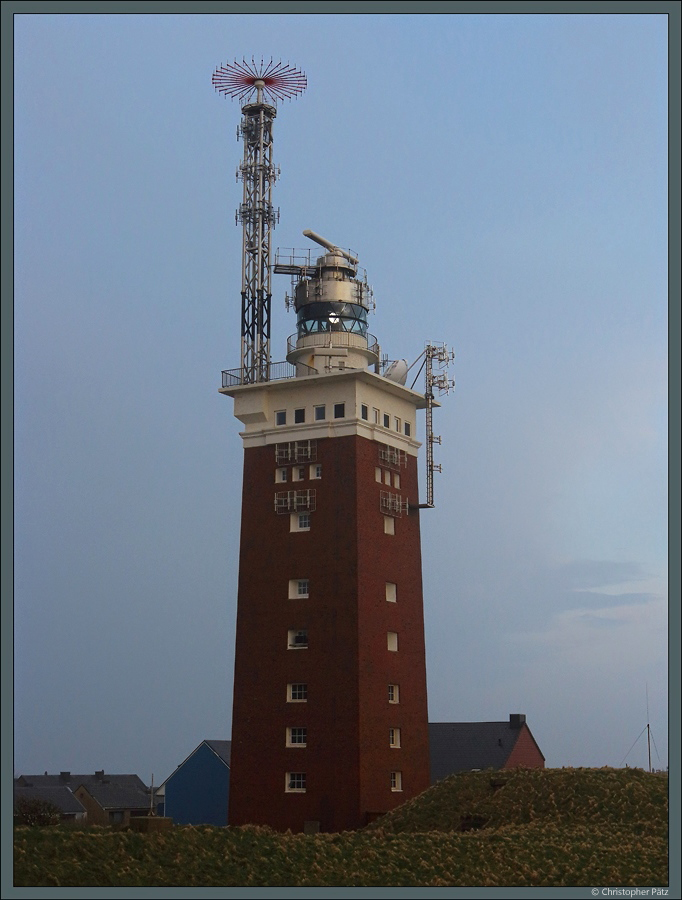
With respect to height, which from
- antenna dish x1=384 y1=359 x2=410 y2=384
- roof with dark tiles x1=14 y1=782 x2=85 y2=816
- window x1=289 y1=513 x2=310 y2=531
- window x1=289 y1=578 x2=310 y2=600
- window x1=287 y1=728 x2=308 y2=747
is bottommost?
roof with dark tiles x1=14 y1=782 x2=85 y2=816

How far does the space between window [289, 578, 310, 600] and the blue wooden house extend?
102 ft

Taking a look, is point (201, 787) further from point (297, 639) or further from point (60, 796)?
point (297, 639)

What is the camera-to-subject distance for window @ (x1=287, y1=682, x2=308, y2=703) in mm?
58719

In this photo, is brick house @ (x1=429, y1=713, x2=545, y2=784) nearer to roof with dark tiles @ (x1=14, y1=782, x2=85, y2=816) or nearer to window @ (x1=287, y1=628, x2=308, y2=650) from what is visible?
window @ (x1=287, y1=628, x2=308, y2=650)

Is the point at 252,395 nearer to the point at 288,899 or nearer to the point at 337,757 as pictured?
the point at 337,757

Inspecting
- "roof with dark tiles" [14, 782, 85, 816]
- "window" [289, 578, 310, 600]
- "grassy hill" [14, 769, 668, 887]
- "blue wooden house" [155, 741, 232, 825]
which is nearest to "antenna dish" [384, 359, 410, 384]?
"window" [289, 578, 310, 600]

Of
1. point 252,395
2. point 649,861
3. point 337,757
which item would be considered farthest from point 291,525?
point 649,861

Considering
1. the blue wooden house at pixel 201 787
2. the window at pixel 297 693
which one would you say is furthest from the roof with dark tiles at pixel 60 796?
the window at pixel 297 693

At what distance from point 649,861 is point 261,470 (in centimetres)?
3044

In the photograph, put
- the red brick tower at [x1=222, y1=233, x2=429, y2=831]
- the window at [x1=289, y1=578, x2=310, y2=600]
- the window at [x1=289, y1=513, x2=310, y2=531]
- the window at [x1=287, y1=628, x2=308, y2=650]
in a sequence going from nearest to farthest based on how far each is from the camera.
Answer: the red brick tower at [x1=222, y1=233, x2=429, y2=831]
the window at [x1=287, y1=628, x2=308, y2=650]
the window at [x1=289, y1=578, x2=310, y2=600]
the window at [x1=289, y1=513, x2=310, y2=531]

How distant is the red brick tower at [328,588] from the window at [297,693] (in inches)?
2.3

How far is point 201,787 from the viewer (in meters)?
88.8

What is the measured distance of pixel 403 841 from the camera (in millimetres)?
42031

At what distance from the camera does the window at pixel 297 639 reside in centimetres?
5944
